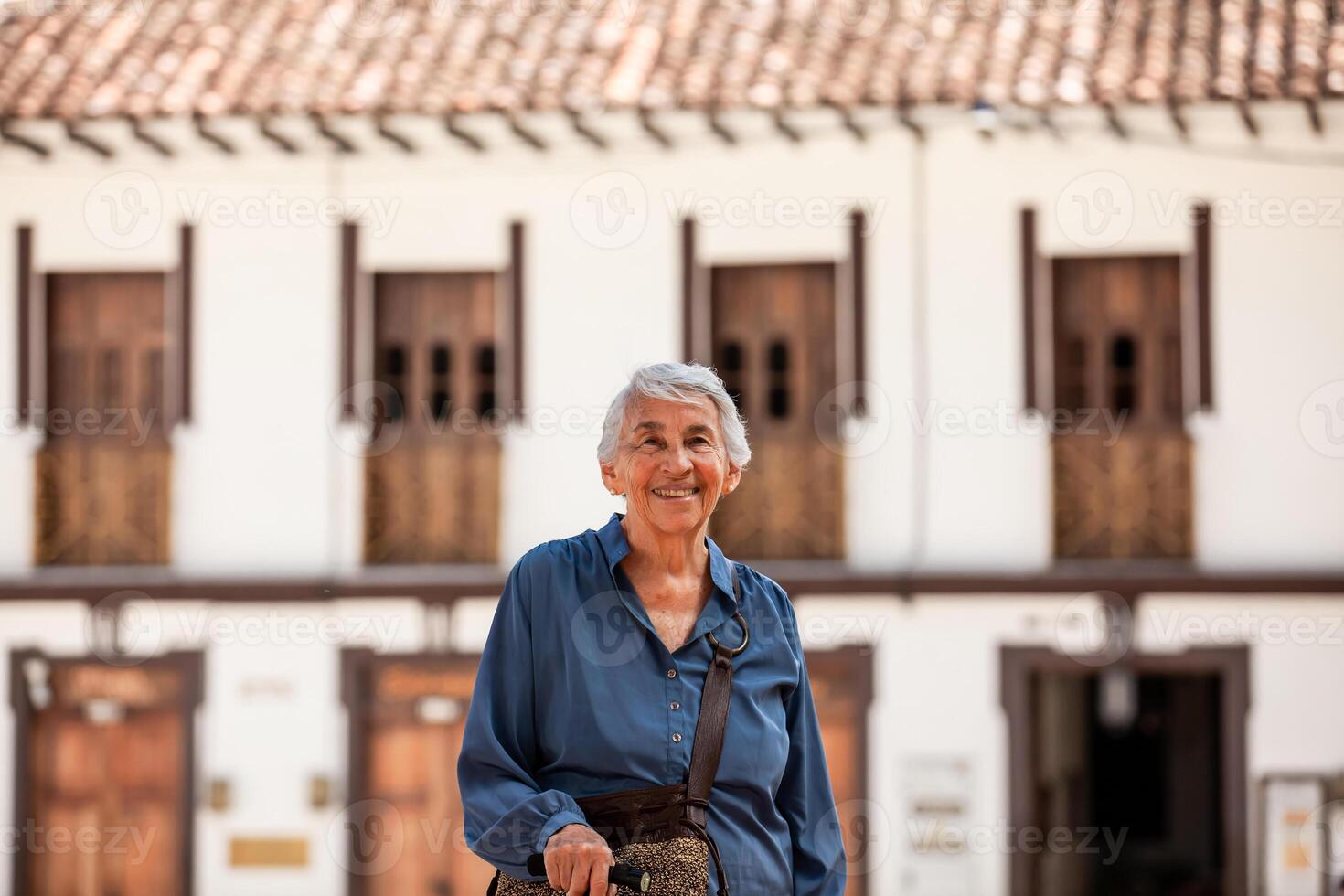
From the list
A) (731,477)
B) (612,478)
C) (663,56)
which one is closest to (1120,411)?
(663,56)

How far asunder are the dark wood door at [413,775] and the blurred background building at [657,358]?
3 centimetres

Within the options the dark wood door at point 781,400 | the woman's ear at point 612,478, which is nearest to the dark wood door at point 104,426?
the dark wood door at point 781,400

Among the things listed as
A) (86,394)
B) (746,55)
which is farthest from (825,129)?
(86,394)

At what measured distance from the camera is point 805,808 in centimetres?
303

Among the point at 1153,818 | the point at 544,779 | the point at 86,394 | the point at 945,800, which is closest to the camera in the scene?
the point at 544,779

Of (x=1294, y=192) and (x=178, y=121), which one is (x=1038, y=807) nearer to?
(x=1294, y=192)

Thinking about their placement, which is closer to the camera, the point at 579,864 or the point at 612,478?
the point at 579,864

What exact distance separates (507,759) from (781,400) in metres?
10.4

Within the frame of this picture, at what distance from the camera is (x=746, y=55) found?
12812mm

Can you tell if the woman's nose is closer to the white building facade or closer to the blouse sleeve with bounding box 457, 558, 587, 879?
the blouse sleeve with bounding box 457, 558, 587, 879

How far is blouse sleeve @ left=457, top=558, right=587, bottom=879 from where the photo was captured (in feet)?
8.75

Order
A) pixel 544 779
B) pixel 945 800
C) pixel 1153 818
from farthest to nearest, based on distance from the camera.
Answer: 1. pixel 1153 818
2. pixel 945 800
3. pixel 544 779

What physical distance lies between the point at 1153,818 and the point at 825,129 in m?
9.24

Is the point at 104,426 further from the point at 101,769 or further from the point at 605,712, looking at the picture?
the point at 605,712
